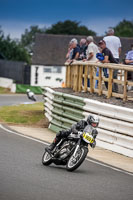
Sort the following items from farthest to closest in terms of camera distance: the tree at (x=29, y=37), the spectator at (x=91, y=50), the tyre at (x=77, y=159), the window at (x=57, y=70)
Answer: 1. the tree at (x=29, y=37)
2. the window at (x=57, y=70)
3. the spectator at (x=91, y=50)
4. the tyre at (x=77, y=159)

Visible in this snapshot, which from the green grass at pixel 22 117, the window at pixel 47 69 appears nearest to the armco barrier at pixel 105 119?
the green grass at pixel 22 117

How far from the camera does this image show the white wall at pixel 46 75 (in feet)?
241

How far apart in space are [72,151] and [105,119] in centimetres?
404

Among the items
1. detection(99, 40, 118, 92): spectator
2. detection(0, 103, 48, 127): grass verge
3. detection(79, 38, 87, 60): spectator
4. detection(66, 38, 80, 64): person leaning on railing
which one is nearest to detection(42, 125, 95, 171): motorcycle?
detection(99, 40, 118, 92): spectator

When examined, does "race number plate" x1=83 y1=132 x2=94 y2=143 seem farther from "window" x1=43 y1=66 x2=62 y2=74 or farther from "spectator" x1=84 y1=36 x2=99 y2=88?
"window" x1=43 y1=66 x2=62 y2=74

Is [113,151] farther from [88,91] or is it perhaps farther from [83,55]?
[83,55]

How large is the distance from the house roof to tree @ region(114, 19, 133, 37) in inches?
1732

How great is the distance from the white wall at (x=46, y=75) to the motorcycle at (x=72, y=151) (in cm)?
6191

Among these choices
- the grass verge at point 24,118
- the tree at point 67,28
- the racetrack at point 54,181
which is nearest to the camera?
the racetrack at point 54,181

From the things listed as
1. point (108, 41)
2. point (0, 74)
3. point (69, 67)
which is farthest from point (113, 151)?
point (0, 74)

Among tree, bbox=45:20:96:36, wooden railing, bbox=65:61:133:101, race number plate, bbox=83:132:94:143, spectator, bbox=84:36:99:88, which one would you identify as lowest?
race number plate, bbox=83:132:94:143

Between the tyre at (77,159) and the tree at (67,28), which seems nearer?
the tyre at (77,159)

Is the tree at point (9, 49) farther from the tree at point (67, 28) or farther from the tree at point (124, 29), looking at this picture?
the tree at point (124, 29)

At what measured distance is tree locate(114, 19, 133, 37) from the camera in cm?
12084
